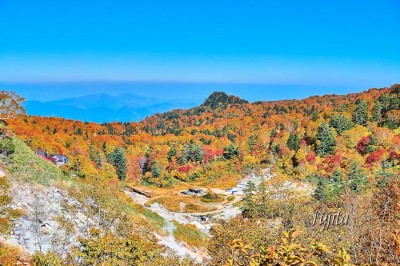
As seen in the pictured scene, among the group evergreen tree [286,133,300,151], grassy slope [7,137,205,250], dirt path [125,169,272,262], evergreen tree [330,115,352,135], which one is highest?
evergreen tree [330,115,352,135]

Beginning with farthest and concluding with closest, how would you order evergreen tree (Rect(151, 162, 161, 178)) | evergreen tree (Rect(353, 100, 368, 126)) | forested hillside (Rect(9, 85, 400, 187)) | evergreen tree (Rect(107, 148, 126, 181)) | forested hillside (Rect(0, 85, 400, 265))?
evergreen tree (Rect(353, 100, 368, 126)) → evergreen tree (Rect(151, 162, 161, 178)) → evergreen tree (Rect(107, 148, 126, 181)) → forested hillside (Rect(9, 85, 400, 187)) → forested hillside (Rect(0, 85, 400, 265))

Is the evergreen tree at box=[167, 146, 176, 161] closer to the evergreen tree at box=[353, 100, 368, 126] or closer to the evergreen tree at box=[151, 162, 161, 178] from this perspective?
the evergreen tree at box=[151, 162, 161, 178]

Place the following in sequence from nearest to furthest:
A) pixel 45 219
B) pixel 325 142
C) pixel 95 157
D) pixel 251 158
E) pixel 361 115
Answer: pixel 45 219, pixel 325 142, pixel 95 157, pixel 251 158, pixel 361 115

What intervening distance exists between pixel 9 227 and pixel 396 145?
83859 mm

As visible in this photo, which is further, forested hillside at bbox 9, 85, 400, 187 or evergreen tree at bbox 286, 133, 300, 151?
evergreen tree at bbox 286, 133, 300, 151

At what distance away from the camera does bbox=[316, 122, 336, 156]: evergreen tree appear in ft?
308

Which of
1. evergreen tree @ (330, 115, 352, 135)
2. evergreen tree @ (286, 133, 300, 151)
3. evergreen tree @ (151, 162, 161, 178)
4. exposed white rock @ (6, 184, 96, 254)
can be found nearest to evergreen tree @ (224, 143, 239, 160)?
evergreen tree @ (286, 133, 300, 151)

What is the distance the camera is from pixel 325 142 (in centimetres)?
9475

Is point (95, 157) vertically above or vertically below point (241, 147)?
below

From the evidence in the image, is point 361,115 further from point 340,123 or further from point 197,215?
point 197,215

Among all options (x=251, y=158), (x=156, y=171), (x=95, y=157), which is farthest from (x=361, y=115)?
(x=95, y=157)

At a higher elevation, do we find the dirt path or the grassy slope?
the grassy slope

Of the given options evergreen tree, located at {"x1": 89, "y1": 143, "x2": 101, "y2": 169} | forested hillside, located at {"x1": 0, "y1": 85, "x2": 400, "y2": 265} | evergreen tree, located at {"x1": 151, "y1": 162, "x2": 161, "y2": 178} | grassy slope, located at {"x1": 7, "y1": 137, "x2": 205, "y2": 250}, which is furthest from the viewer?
evergreen tree, located at {"x1": 151, "y1": 162, "x2": 161, "y2": 178}

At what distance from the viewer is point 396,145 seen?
81500 mm
